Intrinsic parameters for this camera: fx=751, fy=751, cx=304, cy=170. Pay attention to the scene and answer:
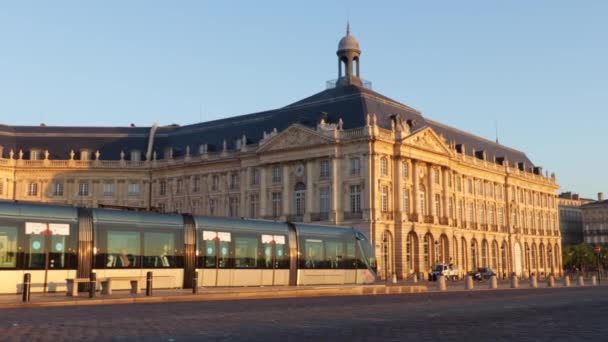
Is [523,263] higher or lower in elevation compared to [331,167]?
lower

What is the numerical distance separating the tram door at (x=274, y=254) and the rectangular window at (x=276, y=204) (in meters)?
38.7

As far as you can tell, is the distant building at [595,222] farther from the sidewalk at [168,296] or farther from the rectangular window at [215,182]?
the sidewalk at [168,296]

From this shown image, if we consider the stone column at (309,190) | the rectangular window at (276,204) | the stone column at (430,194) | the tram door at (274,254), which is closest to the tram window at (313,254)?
the tram door at (274,254)

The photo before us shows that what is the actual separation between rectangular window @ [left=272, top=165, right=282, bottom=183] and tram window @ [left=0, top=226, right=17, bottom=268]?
49524 mm

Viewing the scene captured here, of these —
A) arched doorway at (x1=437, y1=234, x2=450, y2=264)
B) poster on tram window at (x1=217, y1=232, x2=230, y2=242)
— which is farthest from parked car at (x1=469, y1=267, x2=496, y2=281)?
poster on tram window at (x1=217, y1=232, x2=230, y2=242)

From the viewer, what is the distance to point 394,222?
235ft

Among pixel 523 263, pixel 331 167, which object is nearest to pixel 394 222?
pixel 331 167

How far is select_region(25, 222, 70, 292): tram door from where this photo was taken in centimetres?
2822

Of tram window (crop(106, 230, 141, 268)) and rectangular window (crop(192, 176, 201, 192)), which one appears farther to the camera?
rectangular window (crop(192, 176, 201, 192))

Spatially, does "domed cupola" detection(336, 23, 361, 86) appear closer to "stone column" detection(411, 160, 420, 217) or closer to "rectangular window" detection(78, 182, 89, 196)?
"stone column" detection(411, 160, 420, 217)

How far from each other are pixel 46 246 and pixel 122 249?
335 cm

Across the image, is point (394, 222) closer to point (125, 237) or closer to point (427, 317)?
point (125, 237)

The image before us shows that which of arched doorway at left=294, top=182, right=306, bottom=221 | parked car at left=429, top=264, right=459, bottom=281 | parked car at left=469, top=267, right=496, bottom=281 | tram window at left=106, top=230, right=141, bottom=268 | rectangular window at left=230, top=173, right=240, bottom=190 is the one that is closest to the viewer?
tram window at left=106, top=230, right=141, bottom=268

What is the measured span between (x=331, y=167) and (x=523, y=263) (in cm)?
4010
